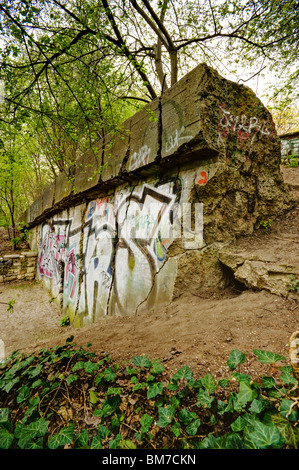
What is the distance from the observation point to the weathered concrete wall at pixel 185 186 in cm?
219

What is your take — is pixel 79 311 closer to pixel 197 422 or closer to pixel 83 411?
pixel 83 411

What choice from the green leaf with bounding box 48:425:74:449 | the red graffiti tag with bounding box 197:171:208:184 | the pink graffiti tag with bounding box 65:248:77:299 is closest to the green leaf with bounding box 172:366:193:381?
the green leaf with bounding box 48:425:74:449

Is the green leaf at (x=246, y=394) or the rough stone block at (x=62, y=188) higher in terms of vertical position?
the rough stone block at (x=62, y=188)

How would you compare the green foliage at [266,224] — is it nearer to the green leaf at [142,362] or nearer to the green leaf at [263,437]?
the green leaf at [142,362]

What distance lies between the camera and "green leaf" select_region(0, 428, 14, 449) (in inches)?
41.4

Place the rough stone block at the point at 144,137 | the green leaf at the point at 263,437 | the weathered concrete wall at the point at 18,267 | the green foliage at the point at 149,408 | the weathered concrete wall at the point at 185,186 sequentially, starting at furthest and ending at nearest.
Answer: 1. the weathered concrete wall at the point at 18,267
2. the rough stone block at the point at 144,137
3. the weathered concrete wall at the point at 185,186
4. the green foliage at the point at 149,408
5. the green leaf at the point at 263,437

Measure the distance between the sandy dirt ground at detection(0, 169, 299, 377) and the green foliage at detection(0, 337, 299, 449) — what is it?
17 centimetres

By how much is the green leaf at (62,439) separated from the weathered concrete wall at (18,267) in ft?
27.1

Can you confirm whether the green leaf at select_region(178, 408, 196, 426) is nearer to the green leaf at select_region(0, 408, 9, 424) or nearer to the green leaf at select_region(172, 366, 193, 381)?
the green leaf at select_region(172, 366, 193, 381)

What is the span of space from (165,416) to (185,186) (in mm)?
2005

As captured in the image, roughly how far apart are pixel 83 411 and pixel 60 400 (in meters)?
0.22

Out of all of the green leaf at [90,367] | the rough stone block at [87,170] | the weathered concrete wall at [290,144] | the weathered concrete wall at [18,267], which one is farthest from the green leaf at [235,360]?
the weathered concrete wall at [18,267]

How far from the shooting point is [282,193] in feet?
9.38

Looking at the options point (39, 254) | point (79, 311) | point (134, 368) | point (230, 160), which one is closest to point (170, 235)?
point (230, 160)
